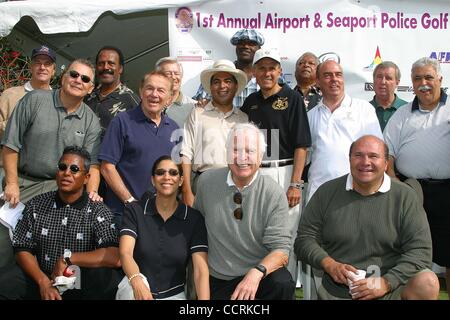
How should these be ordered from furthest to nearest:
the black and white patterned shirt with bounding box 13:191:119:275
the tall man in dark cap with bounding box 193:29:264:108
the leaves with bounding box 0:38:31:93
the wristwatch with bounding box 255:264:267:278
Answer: the leaves with bounding box 0:38:31:93 → the tall man in dark cap with bounding box 193:29:264:108 → the black and white patterned shirt with bounding box 13:191:119:275 → the wristwatch with bounding box 255:264:267:278

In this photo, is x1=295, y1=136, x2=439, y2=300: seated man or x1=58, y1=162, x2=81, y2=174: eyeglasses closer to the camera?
x1=295, y1=136, x2=439, y2=300: seated man

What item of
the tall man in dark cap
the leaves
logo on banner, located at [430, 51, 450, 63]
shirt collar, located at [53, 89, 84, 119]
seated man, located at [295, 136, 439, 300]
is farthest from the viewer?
the leaves

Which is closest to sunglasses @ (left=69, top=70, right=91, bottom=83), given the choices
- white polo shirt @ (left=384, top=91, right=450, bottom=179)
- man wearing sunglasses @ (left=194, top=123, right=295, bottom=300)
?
man wearing sunglasses @ (left=194, top=123, right=295, bottom=300)

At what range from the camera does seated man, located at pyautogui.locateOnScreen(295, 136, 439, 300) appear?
3543 mm

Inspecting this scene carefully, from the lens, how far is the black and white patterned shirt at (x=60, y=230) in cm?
391

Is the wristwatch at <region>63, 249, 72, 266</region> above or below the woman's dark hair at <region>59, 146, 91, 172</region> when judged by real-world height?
below

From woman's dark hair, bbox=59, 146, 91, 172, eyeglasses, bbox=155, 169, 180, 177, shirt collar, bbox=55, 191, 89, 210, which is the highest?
woman's dark hair, bbox=59, 146, 91, 172

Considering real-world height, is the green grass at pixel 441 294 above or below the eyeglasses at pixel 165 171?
below

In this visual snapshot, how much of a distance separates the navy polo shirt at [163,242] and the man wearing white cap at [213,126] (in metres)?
0.59

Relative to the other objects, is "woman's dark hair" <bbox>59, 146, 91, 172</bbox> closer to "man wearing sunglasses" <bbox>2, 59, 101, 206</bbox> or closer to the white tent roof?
"man wearing sunglasses" <bbox>2, 59, 101, 206</bbox>

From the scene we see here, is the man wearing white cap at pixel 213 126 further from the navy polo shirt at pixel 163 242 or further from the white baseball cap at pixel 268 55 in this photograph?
the navy polo shirt at pixel 163 242

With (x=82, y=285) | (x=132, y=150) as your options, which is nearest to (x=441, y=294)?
(x=132, y=150)

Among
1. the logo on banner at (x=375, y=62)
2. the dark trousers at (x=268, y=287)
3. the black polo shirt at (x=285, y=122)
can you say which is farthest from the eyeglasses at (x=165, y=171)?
the logo on banner at (x=375, y=62)

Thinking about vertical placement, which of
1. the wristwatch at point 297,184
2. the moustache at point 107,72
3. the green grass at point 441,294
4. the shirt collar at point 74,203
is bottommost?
the green grass at point 441,294
